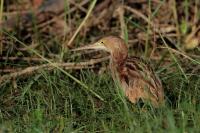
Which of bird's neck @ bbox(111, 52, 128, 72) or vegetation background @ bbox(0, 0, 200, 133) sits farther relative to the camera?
bird's neck @ bbox(111, 52, 128, 72)

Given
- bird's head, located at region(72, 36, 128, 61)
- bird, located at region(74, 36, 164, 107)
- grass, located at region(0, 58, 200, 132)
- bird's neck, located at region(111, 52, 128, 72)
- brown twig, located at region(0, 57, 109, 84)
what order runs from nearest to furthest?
grass, located at region(0, 58, 200, 132)
bird, located at region(74, 36, 164, 107)
bird's neck, located at region(111, 52, 128, 72)
bird's head, located at region(72, 36, 128, 61)
brown twig, located at region(0, 57, 109, 84)

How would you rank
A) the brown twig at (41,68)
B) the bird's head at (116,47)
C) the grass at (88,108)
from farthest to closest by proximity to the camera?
the brown twig at (41,68), the bird's head at (116,47), the grass at (88,108)

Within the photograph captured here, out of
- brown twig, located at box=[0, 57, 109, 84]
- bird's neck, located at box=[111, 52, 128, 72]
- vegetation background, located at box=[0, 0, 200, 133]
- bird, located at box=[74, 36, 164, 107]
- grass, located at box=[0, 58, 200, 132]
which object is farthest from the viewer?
brown twig, located at box=[0, 57, 109, 84]

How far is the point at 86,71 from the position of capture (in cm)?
679

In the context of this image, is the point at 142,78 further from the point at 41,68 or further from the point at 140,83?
the point at 41,68

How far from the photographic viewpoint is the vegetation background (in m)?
5.09

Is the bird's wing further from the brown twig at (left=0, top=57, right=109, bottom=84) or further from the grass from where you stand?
the brown twig at (left=0, top=57, right=109, bottom=84)

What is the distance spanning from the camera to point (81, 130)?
5242mm

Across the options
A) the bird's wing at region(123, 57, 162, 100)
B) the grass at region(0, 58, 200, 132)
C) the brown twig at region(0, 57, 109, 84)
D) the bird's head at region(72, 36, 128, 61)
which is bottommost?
the grass at region(0, 58, 200, 132)

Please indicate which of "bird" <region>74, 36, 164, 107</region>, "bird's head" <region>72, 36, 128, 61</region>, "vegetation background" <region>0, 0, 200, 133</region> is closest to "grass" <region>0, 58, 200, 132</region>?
"vegetation background" <region>0, 0, 200, 133</region>

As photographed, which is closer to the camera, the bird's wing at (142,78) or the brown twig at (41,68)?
the bird's wing at (142,78)

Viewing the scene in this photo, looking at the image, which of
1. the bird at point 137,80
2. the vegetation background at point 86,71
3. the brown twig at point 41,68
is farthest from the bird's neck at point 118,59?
the brown twig at point 41,68

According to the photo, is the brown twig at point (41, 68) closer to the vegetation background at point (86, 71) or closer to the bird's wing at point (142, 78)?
the vegetation background at point (86, 71)

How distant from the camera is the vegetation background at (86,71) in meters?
5.09
